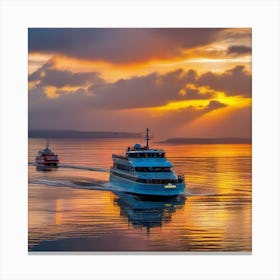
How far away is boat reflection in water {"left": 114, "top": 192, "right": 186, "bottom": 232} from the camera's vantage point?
641 inches

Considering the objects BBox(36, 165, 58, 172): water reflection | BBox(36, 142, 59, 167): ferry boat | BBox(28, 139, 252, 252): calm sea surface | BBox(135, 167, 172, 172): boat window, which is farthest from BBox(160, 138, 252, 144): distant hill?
BBox(36, 165, 58, 172): water reflection

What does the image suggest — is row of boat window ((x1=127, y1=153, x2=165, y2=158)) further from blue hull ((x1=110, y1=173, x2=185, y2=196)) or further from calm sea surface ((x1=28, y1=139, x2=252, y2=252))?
blue hull ((x1=110, y1=173, x2=185, y2=196))

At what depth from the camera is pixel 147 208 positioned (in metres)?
18.0

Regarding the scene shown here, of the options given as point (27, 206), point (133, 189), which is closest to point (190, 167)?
point (133, 189)

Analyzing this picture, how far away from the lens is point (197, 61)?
15.5 metres

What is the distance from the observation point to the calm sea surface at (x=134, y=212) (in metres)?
14.6

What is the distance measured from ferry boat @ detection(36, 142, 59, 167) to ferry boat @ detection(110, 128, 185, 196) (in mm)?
1737

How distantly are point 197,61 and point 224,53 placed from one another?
67cm

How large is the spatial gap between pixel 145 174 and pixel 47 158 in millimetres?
2947

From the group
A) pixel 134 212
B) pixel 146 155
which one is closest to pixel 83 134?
pixel 134 212

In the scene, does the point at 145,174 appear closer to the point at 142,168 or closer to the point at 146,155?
the point at 142,168
